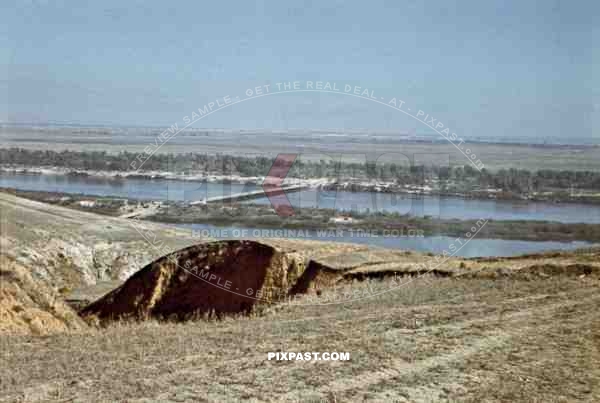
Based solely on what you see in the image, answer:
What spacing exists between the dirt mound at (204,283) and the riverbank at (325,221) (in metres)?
9.73

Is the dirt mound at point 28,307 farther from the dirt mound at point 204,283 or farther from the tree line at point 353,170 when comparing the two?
the tree line at point 353,170

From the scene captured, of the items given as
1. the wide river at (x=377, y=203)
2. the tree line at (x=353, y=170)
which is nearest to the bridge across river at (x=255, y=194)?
the wide river at (x=377, y=203)

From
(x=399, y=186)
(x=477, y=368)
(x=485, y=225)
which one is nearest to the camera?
(x=477, y=368)

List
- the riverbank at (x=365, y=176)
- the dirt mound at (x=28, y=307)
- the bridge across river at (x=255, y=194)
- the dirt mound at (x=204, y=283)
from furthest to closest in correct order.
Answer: the riverbank at (x=365, y=176), the bridge across river at (x=255, y=194), the dirt mound at (x=204, y=283), the dirt mound at (x=28, y=307)

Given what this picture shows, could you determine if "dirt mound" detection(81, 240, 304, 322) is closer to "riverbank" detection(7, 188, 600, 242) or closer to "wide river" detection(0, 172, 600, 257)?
"riverbank" detection(7, 188, 600, 242)

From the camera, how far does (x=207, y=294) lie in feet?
36.0

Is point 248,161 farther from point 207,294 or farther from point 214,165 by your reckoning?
point 207,294

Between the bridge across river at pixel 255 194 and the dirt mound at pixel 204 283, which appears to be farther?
the bridge across river at pixel 255 194

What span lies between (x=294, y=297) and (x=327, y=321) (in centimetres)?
208

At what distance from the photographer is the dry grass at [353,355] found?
5.12 metres

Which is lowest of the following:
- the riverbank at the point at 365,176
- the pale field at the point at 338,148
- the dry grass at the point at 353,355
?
the dry grass at the point at 353,355

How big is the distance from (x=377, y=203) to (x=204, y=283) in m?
15.5

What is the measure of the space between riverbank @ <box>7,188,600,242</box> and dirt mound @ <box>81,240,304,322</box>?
9733 millimetres

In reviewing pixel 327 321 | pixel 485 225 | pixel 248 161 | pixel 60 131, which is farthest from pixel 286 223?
pixel 60 131
